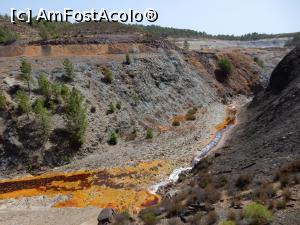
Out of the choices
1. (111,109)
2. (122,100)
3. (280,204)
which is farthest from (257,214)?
(122,100)

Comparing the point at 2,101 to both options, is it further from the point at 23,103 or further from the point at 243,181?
the point at 243,181

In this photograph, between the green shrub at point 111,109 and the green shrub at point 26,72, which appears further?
the green shrub at point 111,109

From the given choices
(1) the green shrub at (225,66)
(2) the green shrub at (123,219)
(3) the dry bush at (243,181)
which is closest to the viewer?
(2) the green shrub at (123,219)

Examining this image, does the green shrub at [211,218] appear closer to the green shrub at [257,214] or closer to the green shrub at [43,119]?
the green shrub at [257,214]

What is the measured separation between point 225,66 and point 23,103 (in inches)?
1954

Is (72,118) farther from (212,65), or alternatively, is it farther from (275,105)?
(212,65)

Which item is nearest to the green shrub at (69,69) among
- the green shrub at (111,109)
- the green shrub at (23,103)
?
the green shrub at (111,109)

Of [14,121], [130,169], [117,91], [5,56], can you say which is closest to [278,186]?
[130,169]

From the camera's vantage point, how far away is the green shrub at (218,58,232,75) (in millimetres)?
81875

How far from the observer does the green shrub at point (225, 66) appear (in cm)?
8188

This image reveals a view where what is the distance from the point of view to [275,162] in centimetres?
2944

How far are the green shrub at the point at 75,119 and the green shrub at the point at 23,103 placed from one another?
431cm

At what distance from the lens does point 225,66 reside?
81.9 metres

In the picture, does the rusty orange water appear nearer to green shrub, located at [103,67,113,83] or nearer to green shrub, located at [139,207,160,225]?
green shrub, located at [139,207,160,225]
